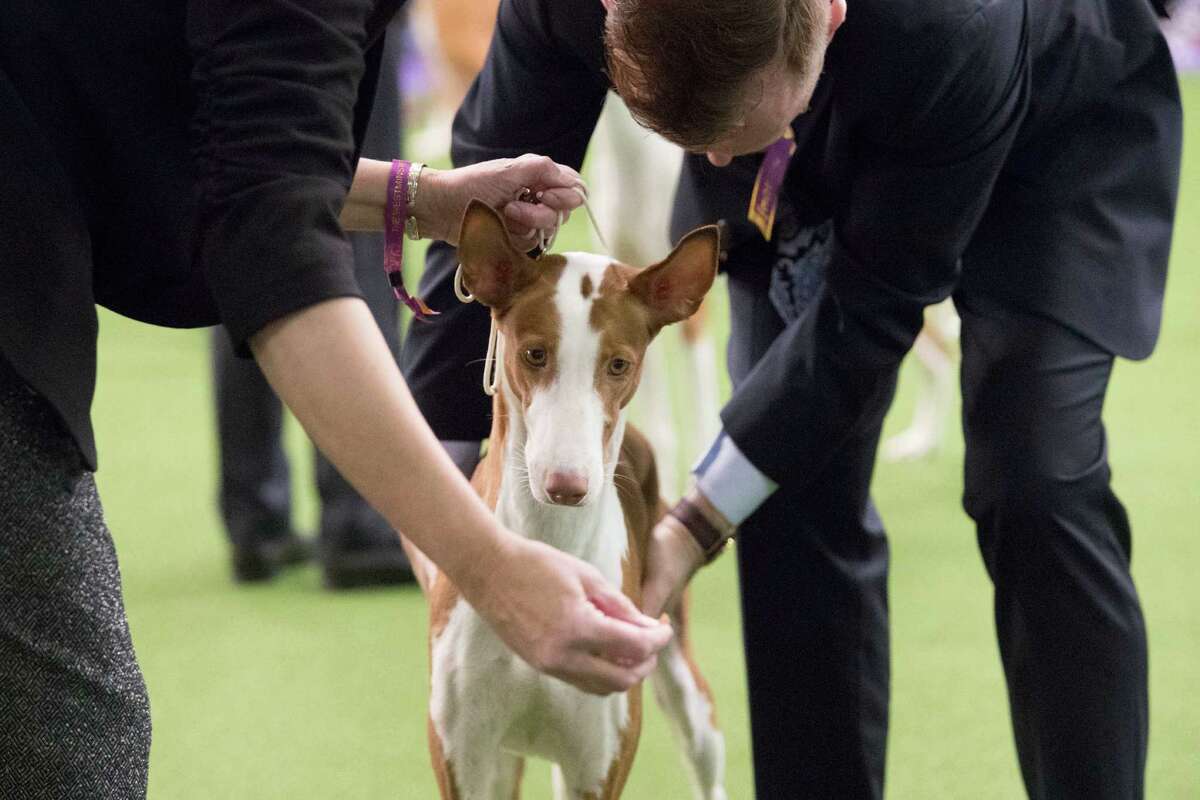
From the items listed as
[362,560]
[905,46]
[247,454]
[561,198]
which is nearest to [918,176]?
[905,46]

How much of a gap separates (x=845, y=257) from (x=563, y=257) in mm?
331

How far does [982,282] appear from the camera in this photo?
1.89 meters

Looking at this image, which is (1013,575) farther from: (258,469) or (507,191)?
(258,469)

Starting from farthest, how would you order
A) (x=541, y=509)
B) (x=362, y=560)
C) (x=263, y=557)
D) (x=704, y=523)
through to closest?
(x=263, y=557), (x=362, y=560), (x=704, y=523), (x=541, y=509)

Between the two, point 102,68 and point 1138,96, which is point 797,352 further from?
point 102,68

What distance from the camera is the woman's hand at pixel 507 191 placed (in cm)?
152

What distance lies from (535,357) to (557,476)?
0.43 feet

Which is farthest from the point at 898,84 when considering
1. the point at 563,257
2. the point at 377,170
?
the point at 377,170

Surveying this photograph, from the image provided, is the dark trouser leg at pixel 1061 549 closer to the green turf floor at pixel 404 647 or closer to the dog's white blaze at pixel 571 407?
the dog's white blaze at pixel 571 407

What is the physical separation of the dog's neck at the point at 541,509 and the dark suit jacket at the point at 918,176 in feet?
0.43

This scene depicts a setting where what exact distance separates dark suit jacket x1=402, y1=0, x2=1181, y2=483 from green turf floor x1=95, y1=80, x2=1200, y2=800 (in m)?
0.88

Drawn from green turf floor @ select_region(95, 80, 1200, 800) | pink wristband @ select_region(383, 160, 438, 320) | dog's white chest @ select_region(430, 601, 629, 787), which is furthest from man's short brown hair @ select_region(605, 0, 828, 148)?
green turf floor @ select_region(95, 80, 1200, 800)

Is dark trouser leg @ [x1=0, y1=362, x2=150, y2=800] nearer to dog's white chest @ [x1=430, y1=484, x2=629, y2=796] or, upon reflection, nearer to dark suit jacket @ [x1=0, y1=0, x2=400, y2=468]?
dark suit jacket @ [x1=0, y1=0, x2=400, y2=468]

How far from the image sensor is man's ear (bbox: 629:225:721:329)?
1544 millimetres
